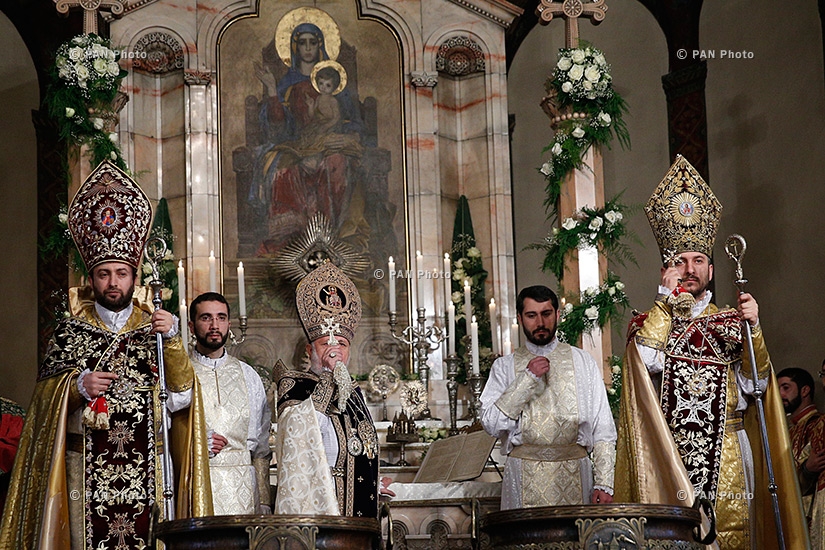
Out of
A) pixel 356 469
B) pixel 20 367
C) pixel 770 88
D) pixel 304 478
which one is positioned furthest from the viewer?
pixel 20 367

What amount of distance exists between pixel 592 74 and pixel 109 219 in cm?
395

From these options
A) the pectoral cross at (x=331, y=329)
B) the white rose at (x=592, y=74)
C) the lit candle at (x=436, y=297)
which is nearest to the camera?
the pectoral cross at (x=331, y=329)

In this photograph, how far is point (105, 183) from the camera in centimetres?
752

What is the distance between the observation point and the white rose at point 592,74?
9.93m

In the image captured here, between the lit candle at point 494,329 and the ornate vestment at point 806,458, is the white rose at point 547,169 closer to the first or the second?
the lit candle at point 494,329

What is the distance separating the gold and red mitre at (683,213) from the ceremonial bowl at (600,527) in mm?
2176

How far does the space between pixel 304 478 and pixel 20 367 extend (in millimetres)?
6926

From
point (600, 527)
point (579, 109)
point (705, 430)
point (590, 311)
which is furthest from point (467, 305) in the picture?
point (600, 527)

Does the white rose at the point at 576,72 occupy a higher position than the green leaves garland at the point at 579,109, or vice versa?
the white rose at the point at 576,72

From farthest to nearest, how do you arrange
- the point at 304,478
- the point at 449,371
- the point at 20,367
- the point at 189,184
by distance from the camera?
the point at 20,367 → the point at 189,184 → the point at 449,371 → the point at 304,478

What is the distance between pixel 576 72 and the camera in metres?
9.95

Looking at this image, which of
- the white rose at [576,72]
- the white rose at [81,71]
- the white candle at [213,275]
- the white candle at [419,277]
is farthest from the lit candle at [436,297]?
the white rose at [81,71]

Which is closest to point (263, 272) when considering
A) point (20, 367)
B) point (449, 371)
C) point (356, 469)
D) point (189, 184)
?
point (189, 184)

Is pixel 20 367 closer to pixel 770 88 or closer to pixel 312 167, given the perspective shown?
pixel 312 167
